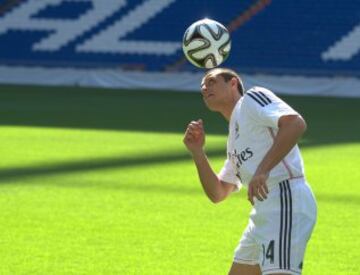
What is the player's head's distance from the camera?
18.9 ft

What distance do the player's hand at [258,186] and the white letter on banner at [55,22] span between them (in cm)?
2530

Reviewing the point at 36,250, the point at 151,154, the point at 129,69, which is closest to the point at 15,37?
the point at 129,69

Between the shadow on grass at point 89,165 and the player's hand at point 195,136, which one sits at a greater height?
the shadow on grass at point 89,165

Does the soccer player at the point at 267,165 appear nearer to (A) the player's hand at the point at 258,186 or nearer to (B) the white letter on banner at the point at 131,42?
(A) the player's hand at the point at 258,186

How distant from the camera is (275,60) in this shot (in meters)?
28.5

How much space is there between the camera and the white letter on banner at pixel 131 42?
97.1 ft

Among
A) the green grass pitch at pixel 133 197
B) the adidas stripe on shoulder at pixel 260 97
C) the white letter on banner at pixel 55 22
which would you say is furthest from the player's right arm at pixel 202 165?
the white letter on banner at pixel 55 22

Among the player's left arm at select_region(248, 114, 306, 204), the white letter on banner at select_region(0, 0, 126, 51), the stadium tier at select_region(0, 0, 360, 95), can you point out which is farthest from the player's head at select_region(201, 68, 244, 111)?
the white letter on banner at select_region(0, 0, 126, 51)

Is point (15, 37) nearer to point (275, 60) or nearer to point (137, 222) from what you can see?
point (275, 60)

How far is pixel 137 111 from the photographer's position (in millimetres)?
21766

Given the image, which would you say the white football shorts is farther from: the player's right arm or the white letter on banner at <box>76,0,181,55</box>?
the white letter on banner at <box>76,0,181,55</box>

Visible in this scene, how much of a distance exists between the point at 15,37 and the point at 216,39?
24.9 m

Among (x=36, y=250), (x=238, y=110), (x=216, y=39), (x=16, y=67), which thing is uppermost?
(x=16, y=67)

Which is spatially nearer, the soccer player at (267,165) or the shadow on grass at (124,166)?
the soccer player at (267,165)
